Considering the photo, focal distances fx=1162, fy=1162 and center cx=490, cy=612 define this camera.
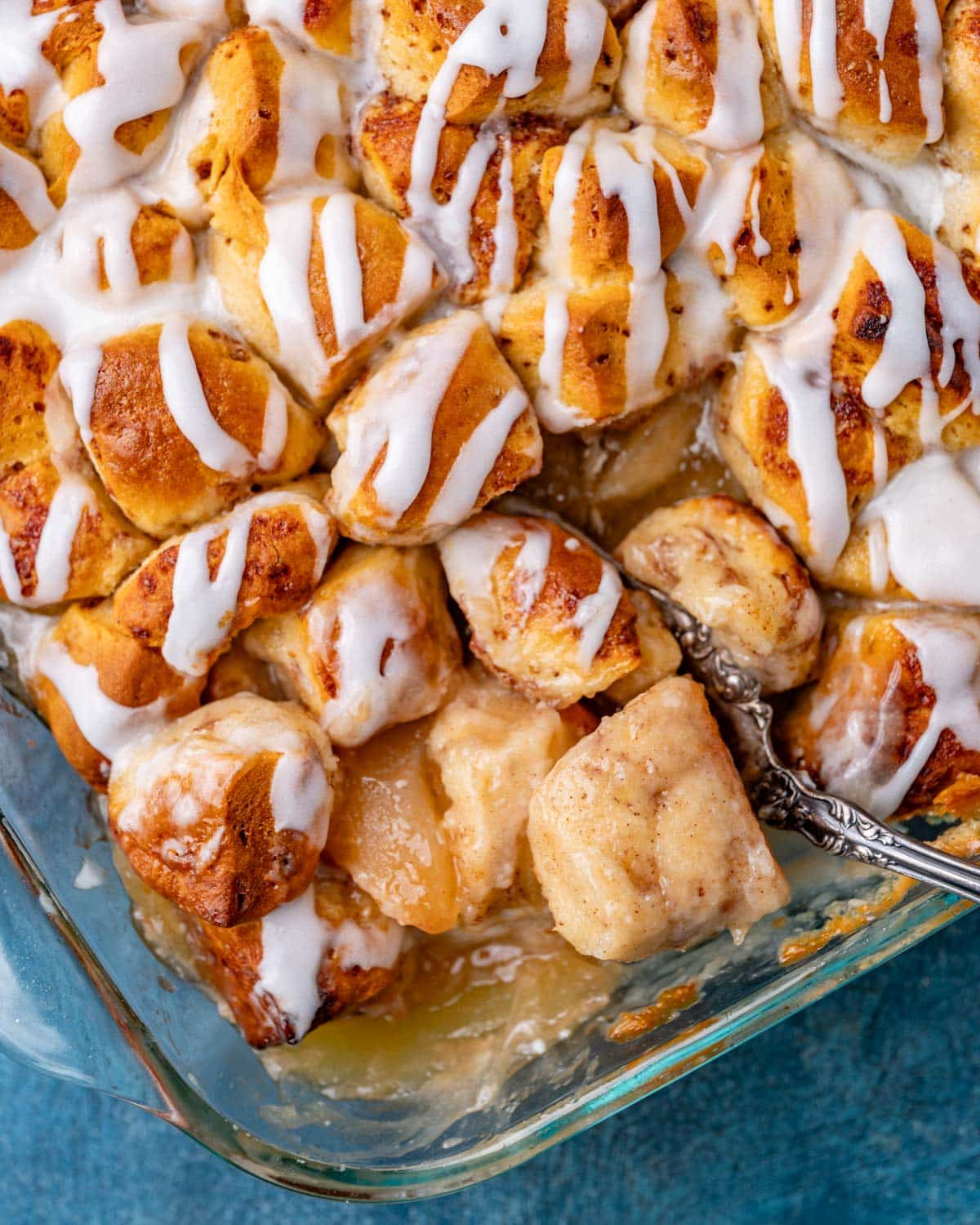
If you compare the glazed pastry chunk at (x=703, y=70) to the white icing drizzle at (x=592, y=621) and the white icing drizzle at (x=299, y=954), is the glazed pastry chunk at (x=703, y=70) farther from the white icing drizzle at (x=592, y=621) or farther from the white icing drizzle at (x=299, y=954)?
the white icing drizzle at (x=299, y=954)

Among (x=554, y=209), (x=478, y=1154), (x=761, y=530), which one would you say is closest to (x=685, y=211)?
(x=554, y=209)

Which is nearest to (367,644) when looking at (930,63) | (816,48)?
(816,48)

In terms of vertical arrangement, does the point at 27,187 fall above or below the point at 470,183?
above

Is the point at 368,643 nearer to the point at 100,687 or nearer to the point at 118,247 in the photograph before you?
the point at 100,687

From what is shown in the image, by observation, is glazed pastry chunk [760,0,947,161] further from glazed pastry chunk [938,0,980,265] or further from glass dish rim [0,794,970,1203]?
glass dish rim [0,794,970,1203]

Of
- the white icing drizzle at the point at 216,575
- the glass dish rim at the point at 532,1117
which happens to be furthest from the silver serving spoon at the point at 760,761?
the white icing drizzle at the point at 216,575

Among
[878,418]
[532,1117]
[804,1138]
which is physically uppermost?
[878,418]
